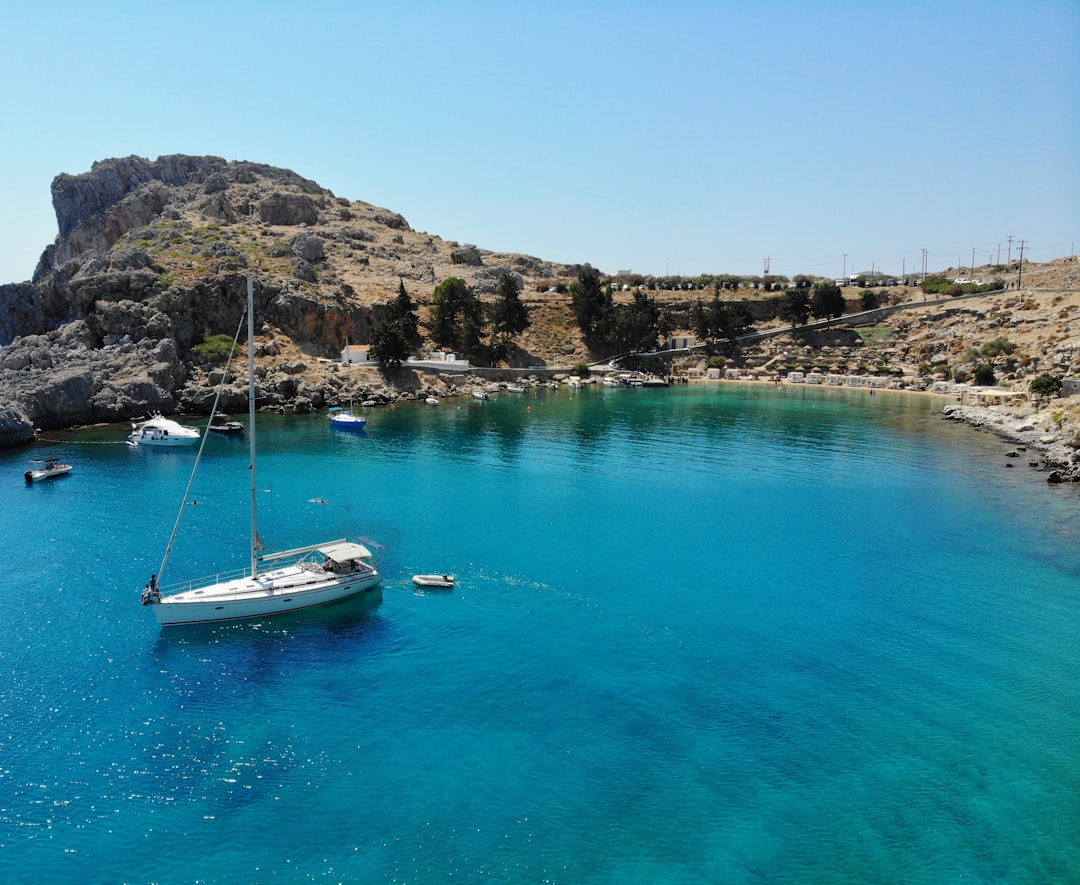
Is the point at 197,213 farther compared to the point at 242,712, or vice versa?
the point at 197,213

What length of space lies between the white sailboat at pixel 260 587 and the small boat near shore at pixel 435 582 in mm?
2746

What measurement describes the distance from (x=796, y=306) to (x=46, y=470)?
515 ft

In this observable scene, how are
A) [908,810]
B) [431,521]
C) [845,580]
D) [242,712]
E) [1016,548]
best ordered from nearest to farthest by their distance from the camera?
[908,810] → [242,712] → [845,580] → [1016,548] → [431,521]

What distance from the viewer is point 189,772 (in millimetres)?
29516

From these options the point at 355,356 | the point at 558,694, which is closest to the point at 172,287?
the point at 355,356

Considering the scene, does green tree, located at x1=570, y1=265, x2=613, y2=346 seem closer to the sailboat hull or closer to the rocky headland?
the rocky headland

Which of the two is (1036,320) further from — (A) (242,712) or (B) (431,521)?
(A) (242,712)

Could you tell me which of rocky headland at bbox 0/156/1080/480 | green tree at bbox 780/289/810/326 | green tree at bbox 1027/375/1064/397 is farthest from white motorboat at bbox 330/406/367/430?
green tree at bbox 780/289/810/326

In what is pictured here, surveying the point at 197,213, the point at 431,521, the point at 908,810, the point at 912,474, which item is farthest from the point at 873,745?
the point at 197,213

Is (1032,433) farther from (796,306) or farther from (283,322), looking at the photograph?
(283,322)

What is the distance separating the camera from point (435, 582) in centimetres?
4775

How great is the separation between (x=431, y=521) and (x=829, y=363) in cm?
13029

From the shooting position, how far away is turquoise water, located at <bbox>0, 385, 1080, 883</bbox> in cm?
2616

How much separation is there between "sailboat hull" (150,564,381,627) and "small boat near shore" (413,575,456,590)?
2891 mm
